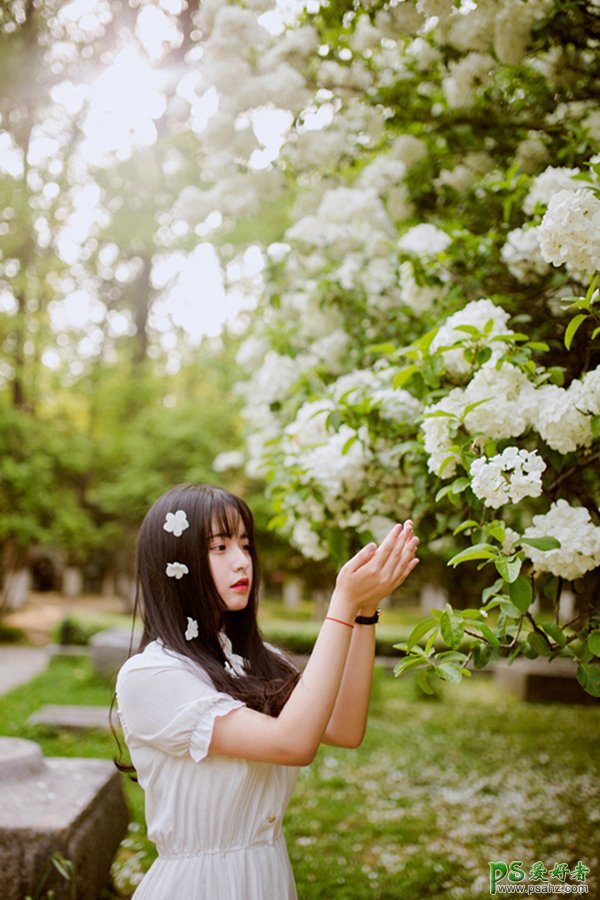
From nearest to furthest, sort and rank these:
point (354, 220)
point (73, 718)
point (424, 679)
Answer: point (424, 679) → point (354, 220) → point (73, 718)

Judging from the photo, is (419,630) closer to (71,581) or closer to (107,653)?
(107,653)

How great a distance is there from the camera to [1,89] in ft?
35.9

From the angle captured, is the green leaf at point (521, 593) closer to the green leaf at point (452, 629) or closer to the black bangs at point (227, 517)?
the green leaf at point (452, 629)

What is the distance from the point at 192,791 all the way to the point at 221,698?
0.25 metres

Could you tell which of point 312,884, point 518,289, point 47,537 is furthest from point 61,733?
point 47,537

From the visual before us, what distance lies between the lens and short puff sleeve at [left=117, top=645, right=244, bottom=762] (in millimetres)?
1710

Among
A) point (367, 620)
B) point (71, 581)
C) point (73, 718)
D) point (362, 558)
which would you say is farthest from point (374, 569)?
point (71, 581)

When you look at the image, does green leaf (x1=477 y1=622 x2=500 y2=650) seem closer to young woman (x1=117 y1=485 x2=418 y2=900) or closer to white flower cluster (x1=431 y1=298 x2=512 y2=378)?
young woman (x1=117 y1=485 x2=418 y2=900)

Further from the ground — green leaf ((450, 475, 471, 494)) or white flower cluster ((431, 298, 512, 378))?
white flower cluster ((431, 298, 512, 378))

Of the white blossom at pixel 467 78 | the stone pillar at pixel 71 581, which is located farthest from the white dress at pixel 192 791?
the stone pillar at pixel 71 581

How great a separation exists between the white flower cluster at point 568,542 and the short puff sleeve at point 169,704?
0.99 meters

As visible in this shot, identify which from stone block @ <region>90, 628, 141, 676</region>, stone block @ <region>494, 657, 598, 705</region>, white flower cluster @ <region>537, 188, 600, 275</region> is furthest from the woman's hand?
stone block @ <region>494, 657, 598, 705</region>

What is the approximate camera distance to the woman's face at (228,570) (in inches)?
76.8

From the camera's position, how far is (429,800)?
5.79 metres
